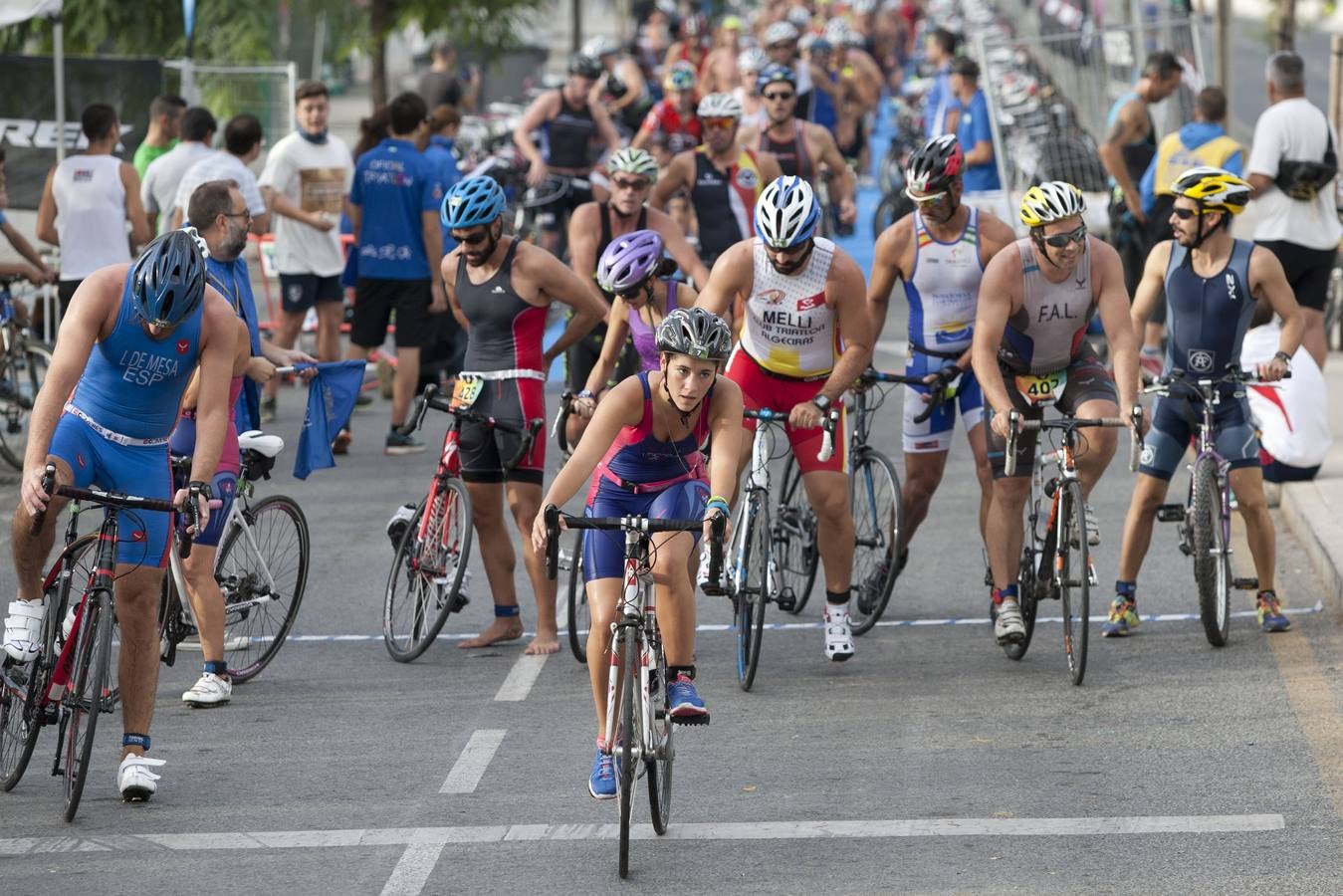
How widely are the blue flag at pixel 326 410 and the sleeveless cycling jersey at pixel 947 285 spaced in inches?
97.1

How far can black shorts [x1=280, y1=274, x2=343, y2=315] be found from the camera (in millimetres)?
14164

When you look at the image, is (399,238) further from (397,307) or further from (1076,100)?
(1076,100)

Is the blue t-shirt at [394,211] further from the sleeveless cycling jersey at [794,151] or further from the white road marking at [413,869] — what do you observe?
the white road marking at [413,869]

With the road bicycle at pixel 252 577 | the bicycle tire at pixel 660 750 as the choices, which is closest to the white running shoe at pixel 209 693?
the road bicycle at pixel 252 577

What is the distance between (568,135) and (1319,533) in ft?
31.3

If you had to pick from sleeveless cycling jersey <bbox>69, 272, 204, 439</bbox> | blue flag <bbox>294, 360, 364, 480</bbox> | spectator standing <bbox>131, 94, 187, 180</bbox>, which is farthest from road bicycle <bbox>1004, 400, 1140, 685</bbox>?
spectator standing <bbox>131, 94, 187, 180</bbox>

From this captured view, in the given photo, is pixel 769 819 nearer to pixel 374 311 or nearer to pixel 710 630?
pixel 710 630

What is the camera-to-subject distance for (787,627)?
9734mm

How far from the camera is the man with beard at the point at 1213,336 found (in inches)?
356

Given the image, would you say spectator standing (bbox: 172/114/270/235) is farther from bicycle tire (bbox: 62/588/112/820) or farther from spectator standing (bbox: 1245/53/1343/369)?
spectator standing (bbox: 1245/53/1343/369)

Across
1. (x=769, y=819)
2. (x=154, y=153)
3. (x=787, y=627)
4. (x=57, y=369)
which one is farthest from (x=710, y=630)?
(x=154, y=153)

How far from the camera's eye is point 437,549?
29.9 ft

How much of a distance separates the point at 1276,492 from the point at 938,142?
3.79 meters

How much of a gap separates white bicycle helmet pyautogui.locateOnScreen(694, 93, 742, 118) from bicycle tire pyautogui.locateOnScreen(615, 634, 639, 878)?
7.32 m
